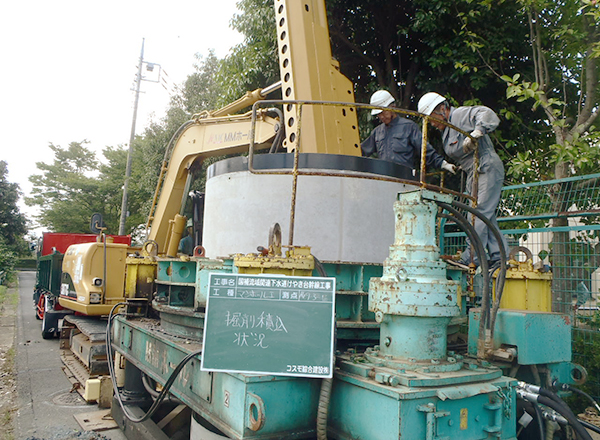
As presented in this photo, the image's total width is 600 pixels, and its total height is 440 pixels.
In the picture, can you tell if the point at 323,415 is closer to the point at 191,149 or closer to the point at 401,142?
the point at 401,142

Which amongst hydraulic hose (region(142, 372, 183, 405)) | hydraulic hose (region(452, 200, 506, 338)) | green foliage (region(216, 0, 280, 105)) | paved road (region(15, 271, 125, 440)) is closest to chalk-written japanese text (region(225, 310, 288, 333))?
hydraulic hose (region(452, 200, 506, 338))

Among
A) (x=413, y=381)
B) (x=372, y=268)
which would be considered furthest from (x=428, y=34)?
(x=413, y=381)

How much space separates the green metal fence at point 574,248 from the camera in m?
5.33

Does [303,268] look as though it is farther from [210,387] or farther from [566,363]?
[566,363]

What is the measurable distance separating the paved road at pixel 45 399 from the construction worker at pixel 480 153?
4.23 meters

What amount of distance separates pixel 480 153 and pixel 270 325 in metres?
2.74

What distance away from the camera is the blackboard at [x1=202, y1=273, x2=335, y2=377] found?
2480 mm

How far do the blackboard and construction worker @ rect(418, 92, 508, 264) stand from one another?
1965 mm

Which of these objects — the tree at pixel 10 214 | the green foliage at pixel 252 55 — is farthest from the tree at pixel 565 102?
the tree at pixel 10 214

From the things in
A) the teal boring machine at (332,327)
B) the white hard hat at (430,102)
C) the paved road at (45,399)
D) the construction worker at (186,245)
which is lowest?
the paved road at (45,399)

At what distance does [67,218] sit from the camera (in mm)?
30047

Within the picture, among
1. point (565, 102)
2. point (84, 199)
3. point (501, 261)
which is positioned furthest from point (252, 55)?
point (84, 199)

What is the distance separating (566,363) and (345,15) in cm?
851

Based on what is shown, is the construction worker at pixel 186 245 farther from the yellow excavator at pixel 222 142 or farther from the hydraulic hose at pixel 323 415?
the hydraulic hose at pixel 323 415
